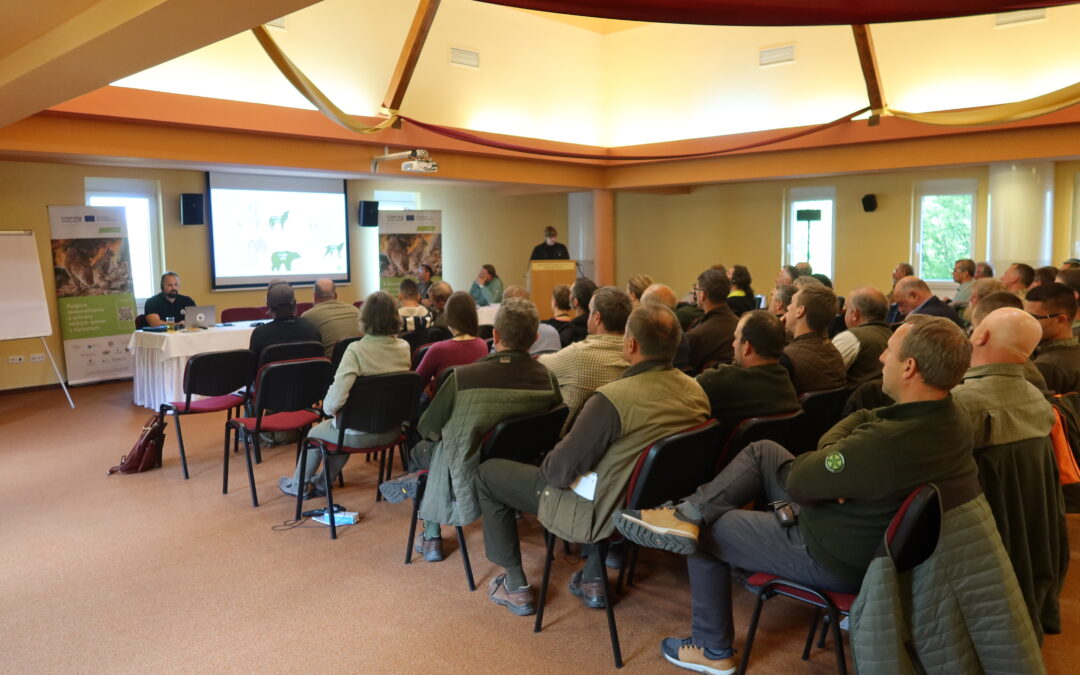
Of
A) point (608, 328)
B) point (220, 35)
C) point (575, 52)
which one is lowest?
point (608, 328)

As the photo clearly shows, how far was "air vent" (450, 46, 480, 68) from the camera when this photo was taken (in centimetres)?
945

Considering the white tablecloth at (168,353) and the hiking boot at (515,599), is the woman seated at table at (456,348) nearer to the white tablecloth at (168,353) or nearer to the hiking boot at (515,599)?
the hiking boot at (515,599)

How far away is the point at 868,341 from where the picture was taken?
4.12 metres

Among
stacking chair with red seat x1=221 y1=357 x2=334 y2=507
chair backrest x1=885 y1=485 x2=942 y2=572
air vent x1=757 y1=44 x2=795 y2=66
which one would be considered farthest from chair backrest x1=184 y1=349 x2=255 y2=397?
air vent x1=757 y1=44 x2=795 y2=66

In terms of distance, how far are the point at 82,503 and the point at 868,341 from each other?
4.56 m

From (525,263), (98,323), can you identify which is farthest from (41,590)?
(525,263)

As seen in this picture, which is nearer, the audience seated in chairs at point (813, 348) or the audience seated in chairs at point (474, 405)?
the audience seated in chairs at point (474, 405)

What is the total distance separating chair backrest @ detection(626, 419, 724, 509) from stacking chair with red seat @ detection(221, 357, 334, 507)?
2452 millimetres

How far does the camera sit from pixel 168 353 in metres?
6.96

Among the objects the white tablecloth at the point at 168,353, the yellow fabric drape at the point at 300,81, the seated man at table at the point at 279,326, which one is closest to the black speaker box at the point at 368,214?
the white tablecloth at the point at 168,353

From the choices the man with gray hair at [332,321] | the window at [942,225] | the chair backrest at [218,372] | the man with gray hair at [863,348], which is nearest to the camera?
the man with gray hair at [863,348]

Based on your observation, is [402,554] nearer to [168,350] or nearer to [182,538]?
[182,538]

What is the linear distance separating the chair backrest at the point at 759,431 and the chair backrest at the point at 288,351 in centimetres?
305

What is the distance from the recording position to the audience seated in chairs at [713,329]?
182 inches
